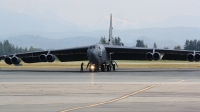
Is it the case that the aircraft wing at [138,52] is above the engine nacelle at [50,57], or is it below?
above

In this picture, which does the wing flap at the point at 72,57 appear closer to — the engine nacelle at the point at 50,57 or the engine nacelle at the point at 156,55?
the engine nacelle at the point at 50,57

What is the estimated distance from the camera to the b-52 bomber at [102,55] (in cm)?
4772

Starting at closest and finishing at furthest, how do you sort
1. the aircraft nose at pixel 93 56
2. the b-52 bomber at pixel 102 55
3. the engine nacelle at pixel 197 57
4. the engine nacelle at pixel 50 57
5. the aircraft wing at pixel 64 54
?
1. the aircraft nose at pixel 93 56
2. the b-52 bomber at pixel 102 55
3. the engine nacelle at pixel 197 57
4. the engine nacelle at pixel 50 57
5. the aircraft wing at pixel 64 54

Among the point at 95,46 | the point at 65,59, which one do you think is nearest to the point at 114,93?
the point at 95,46

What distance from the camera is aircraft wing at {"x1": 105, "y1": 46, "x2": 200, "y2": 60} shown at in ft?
167

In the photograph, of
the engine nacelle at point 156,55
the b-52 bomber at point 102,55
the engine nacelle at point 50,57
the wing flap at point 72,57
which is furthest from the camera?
the wing flap at point 72,57

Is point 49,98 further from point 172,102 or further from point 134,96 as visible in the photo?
point 172,102

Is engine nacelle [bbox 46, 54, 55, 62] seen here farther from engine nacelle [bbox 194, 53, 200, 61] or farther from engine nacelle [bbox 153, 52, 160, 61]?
engine nacelle [bbox 194, 53, 200, 61]

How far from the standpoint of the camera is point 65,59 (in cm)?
5759

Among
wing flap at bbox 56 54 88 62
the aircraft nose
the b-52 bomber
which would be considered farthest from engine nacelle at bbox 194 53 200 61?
wing flap at bbox 56 54 88 62

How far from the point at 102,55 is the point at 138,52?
6.13 m

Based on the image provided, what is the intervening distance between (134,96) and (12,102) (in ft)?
16.5

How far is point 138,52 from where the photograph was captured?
173ft

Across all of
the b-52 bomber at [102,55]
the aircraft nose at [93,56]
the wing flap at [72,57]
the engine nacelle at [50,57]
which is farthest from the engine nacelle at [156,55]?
the engine nacelle at [50,57]
